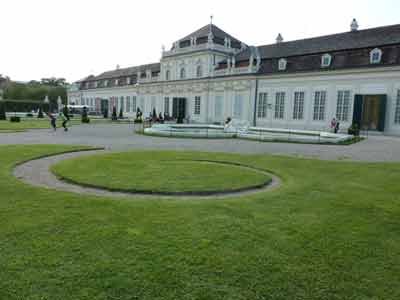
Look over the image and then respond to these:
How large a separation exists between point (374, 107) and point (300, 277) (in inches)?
1104

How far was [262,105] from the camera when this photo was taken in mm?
36031

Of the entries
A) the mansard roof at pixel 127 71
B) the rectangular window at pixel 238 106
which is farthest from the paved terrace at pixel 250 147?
the mansard roof at pixel 127 71

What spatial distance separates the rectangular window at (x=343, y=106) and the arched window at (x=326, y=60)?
290cm

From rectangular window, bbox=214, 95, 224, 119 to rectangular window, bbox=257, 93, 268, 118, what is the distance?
559cm

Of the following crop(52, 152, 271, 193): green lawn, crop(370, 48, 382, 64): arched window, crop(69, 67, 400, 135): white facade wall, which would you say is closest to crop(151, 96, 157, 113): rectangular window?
crop(69, 67, 400, 135): white facade wall

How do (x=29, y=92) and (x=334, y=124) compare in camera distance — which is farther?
(x=29, y=92)

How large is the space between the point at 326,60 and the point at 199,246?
99.5 feet

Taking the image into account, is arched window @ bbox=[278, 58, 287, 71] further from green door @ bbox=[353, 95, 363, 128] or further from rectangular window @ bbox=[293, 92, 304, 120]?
green door @ bbox=[353, 95, 363, 128]

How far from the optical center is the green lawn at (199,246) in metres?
3.12

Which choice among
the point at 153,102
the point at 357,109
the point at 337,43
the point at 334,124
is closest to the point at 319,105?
the point at 357,109

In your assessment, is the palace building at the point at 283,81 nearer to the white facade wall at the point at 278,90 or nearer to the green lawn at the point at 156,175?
the white facade wall at the point at 278,90

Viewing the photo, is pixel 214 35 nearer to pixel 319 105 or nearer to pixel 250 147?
pixel 319 105

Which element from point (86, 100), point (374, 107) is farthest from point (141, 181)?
point (86, 100)

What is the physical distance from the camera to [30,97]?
76750 millimetres
